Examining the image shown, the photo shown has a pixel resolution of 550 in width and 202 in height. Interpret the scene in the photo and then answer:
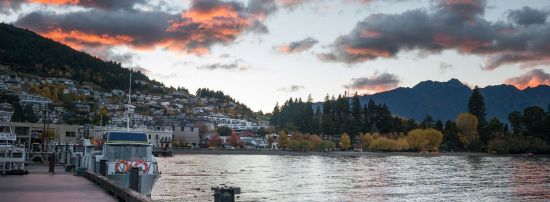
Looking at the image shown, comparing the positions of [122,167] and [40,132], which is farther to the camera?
[40,132]

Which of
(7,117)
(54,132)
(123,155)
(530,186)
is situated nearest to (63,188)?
(123,155)

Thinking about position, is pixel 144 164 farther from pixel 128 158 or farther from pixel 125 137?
pixel 125 137

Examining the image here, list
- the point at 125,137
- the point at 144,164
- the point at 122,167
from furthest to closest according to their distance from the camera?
the point at 125,137, the point at 144,164, the point at 122,167

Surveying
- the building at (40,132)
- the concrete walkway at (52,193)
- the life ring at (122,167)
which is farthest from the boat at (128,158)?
the building at (40,132)

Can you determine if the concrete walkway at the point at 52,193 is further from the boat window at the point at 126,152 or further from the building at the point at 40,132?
the building at the point at 40,132

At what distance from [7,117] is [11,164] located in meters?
82.5

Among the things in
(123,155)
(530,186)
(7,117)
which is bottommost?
(530,186)

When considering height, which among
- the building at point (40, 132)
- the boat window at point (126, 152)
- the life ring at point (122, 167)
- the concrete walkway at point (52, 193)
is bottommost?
the concrete walkway at point (52, 193)

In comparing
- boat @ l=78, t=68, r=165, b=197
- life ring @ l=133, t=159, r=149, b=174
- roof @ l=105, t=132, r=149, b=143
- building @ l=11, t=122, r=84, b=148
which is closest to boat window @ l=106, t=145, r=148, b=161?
boat @ l=78, t=68, r=165, b=197

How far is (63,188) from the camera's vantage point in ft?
93.2

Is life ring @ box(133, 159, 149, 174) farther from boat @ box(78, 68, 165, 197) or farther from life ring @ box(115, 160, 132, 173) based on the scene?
life ring @ box(115, 160, 132, 173)

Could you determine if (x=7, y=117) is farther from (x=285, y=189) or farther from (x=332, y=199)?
(x=332, y=199)

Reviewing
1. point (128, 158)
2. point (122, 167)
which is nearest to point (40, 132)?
point (128, 158)

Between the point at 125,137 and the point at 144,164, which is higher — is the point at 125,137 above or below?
above
